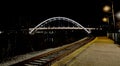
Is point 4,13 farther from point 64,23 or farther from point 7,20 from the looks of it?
point 64,23

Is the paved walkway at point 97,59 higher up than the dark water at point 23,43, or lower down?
higher up

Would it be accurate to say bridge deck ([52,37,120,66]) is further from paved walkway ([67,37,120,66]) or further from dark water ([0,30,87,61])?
dark water ([0,30,87,61])

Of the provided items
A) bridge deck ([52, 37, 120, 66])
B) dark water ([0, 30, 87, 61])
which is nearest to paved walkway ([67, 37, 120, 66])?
bridge deck ([52, 37, 120, 66])

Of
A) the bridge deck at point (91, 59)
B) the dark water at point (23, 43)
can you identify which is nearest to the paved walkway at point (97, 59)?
the bridge deck at point (91, 59)

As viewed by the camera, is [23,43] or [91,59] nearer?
[91,59]

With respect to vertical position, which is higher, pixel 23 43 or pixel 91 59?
pixel 91 59

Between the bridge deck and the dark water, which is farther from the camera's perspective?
the dark water

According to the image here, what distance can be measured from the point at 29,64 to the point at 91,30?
92.0 m

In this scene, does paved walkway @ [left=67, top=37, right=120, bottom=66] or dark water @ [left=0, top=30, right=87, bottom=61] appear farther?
dark water @ [left=0, top=30, right=87, bottom=61]

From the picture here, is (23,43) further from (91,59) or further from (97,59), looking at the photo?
(97,59)

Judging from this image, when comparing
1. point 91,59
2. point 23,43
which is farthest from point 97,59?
point 23,43

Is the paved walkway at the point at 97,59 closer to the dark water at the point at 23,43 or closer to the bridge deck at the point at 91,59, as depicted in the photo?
the bridge deck at the point at 91,59

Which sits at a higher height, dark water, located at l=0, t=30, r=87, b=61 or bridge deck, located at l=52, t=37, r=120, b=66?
bridge deck, located at l=52, t=37, r=120, b=66

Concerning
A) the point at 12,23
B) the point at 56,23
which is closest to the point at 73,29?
the point at 56,23
